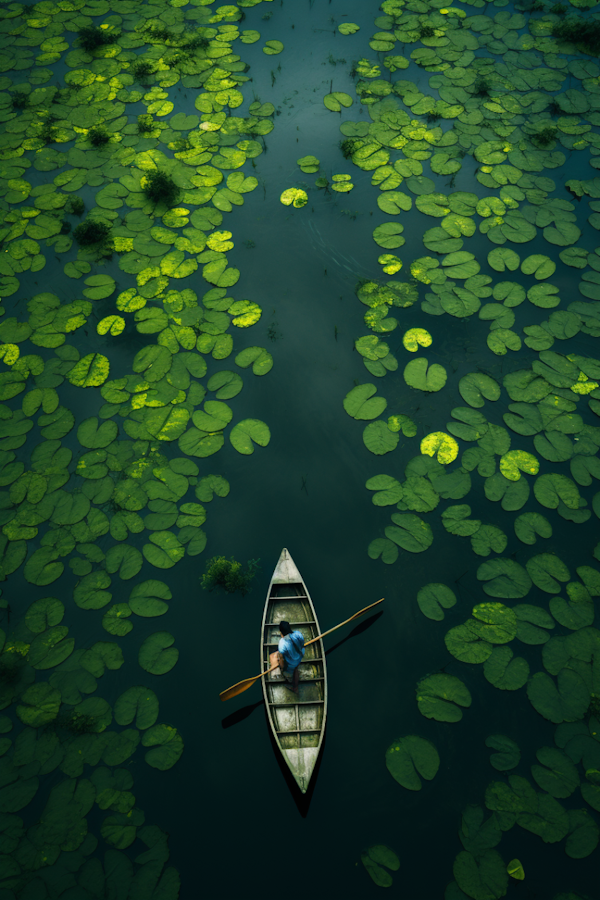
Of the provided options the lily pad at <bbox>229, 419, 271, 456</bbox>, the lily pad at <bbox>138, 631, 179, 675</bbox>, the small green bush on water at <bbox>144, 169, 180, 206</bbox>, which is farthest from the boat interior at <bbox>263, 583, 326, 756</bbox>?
the small green bush on water at <bbox>144, 169, 180, 206</bbox>

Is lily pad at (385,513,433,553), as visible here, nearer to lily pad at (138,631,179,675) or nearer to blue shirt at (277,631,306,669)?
blue shirt at (277,631,306,669)

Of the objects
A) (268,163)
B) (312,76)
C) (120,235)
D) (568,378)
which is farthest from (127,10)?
(568,378)

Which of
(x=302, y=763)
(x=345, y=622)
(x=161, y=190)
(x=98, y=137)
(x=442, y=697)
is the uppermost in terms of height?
(x=98, y=137)

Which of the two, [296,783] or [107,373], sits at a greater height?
[107,373]

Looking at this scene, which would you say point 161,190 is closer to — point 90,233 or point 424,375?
point 90,233

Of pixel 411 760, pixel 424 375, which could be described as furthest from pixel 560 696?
pixel 424 375
